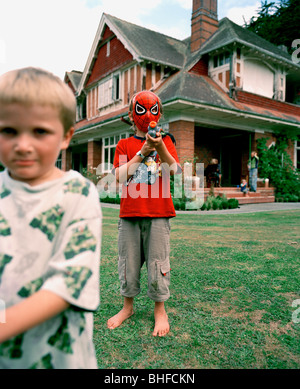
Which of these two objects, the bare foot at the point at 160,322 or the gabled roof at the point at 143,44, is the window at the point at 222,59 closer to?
the gabled roof at the point at 143,44

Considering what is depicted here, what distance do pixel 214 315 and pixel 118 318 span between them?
74 centimetres

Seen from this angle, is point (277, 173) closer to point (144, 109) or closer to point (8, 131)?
point (144, 109)

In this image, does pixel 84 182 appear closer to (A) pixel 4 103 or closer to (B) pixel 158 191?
(A) pixel 4 103

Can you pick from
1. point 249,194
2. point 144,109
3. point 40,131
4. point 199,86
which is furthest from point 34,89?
point 249,194

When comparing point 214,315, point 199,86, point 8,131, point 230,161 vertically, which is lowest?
point 214,315

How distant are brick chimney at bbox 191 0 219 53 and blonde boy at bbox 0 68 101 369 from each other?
17667 mm

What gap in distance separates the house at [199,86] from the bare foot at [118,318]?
9.88 metres

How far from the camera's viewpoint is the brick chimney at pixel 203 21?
16719mm

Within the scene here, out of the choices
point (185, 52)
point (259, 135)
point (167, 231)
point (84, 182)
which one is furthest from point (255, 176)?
point (84, 182)

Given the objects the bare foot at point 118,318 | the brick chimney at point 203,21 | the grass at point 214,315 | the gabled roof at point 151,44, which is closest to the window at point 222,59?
the gabled roof at point 151,44

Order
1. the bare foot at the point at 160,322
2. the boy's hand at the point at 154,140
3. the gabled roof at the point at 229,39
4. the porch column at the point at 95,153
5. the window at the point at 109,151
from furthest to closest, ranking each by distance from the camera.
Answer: the porch column at the point at 95,153
the window at the point at 109,151
the gabled roof at the point at 229,39
the bare foot at the point at 160,322
the boy's hand at the point at 154,140

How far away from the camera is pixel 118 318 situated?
7.98 ft

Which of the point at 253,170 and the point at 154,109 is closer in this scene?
the point at 154,109

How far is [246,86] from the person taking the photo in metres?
15.4
